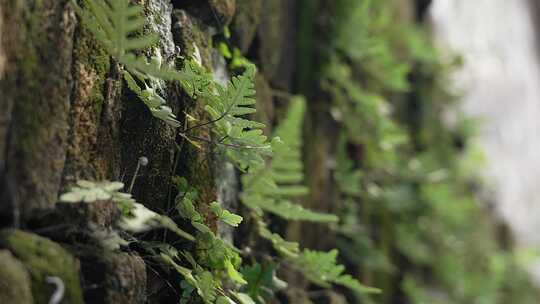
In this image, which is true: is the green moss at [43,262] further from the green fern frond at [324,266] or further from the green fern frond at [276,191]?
the green fern frond at [324,266]

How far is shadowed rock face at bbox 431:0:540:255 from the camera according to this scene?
5.37 meters

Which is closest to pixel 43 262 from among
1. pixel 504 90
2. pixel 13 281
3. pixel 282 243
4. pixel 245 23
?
pixel 13 281

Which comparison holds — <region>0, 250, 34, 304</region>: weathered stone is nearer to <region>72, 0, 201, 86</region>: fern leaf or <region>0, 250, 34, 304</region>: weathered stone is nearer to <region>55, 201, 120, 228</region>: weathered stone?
Answer: <region>55, 201, 120, 228</region>: weathered stone

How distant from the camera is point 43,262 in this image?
44.7 inches

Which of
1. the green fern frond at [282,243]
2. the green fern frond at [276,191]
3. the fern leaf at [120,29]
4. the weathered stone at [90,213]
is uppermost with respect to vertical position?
the fern leaf at [120,29]

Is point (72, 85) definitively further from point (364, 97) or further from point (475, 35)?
point (475, 35)

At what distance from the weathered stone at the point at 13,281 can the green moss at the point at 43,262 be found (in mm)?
16

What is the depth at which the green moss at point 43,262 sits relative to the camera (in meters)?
1.12

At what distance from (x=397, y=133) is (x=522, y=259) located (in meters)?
2.21

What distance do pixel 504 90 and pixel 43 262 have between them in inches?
224

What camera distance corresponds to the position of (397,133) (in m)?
3.40

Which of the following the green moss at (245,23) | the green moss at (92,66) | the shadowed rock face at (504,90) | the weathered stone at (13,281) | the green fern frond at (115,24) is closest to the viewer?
the weathered stone at (13,281)

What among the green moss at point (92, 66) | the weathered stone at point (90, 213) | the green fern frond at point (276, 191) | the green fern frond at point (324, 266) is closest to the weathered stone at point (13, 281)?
the weathered stone at point (90, 213)

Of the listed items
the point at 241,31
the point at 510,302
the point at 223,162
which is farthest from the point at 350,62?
the point at 510,302
